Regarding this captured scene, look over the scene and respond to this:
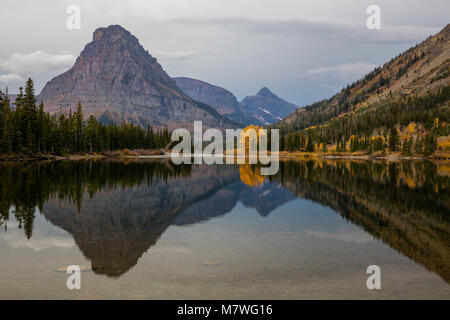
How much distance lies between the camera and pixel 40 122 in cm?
10219

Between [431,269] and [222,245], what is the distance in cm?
811

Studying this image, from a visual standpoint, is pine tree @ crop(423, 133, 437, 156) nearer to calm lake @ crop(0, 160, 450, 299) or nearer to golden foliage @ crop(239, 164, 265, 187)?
golden foliage @ crop(239, 164, 265, 187)

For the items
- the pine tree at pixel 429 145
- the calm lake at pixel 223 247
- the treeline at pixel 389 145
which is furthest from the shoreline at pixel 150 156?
the calm lake at pixel 223 247

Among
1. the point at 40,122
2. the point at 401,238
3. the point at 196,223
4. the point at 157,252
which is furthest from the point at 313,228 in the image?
the point at 40,122

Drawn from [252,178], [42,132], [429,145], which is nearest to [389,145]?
[429,145]

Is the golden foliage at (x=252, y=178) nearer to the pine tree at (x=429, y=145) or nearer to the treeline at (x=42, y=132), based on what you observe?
the treeline at (x=42, y=132)

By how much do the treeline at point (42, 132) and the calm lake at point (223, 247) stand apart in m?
75.8

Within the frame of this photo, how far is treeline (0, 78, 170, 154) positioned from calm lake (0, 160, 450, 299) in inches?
2982

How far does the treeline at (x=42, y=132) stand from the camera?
93750 millimetres

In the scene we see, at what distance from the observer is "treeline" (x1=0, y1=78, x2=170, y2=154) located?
3691 inches

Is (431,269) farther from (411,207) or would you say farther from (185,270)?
(411,207)

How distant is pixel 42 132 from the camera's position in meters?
104

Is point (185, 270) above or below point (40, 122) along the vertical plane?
below

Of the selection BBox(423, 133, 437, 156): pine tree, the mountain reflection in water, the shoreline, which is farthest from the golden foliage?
BBox(423, 133, 437, 156): pine tree
